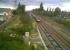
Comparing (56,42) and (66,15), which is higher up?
(66,15)

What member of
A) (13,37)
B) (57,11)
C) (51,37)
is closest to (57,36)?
(51,37)

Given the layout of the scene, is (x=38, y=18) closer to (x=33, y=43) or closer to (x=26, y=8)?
(x=26, y=8)

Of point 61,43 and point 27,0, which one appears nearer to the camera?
point 61,43

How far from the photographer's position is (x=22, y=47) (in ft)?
7.80

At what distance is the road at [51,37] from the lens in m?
2.37

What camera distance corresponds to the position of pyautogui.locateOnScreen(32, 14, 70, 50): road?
2.37 m

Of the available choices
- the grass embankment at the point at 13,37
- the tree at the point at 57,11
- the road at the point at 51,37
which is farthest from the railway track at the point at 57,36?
the grass embankment at the point at 13,37

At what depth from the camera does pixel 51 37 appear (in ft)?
8.05

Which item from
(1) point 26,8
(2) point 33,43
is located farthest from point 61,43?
(1) point 26,8

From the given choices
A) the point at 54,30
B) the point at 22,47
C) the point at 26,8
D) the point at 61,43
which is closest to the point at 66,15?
the point at 54,30

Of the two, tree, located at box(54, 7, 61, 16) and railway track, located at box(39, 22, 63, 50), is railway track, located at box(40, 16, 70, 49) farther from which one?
tree, located at box(54, 7, 61, 16)

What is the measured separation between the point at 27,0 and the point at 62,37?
77cm

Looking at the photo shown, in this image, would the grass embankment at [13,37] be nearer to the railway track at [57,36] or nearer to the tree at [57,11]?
the railway track at [57,36]

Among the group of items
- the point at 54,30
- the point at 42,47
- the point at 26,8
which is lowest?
the point at 42,47
